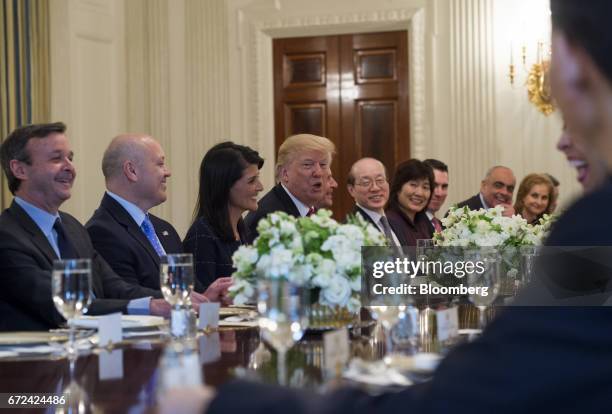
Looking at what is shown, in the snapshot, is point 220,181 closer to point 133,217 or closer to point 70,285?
point 133,217

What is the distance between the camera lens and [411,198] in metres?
6.45

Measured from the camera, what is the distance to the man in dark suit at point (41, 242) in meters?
3.04

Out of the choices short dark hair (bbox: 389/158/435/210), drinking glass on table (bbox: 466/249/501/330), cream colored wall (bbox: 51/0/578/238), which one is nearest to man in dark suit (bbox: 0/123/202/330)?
drinking glass on table (bbox: 466/249/501/330)

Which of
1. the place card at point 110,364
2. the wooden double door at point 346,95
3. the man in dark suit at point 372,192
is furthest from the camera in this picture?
the wooden double door at point 346,95

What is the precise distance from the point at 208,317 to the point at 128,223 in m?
1.42

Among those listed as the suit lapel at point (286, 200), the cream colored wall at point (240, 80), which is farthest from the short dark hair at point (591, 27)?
the cream colored wall at point (240, 80)

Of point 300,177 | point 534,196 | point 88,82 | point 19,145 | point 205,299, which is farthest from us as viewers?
point 88,82

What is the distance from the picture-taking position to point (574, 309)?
852 mm

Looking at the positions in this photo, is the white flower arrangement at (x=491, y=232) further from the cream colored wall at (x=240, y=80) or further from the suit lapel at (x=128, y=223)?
the cream colored wall at (x=240, y=80)

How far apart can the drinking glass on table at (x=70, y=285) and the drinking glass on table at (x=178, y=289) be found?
0.32 metres

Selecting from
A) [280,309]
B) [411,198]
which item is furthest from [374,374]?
[411,198]

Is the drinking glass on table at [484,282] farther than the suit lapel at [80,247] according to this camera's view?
No

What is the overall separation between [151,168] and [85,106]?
403cm

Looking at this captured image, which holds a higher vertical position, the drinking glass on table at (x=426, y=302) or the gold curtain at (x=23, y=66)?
the gold curtain at (x=23, y=66)
